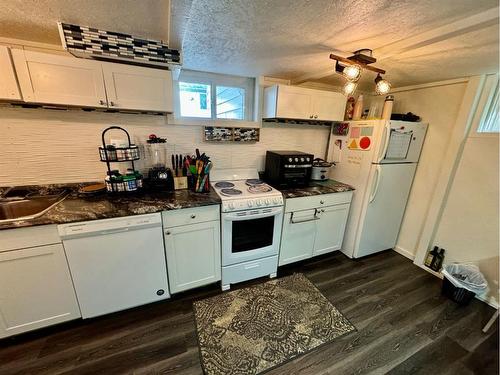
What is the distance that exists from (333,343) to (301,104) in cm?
220

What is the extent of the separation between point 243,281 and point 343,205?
1429mm

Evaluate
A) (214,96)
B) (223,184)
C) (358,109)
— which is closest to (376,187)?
(358,109)

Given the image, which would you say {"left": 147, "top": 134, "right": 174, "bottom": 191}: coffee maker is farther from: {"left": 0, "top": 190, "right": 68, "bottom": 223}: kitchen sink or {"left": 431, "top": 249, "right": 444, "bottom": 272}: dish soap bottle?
{"left": 431, "top": 249, "right": 444, "bottom": 272}: dish soap bottle

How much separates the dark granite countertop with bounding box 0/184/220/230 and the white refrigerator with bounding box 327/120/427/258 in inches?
65.8

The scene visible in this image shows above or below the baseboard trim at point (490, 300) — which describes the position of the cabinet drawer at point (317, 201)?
above

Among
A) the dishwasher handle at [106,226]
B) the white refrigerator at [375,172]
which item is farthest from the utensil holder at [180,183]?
the white refrigerator at [375,172]

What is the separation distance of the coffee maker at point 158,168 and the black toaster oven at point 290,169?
1.10m

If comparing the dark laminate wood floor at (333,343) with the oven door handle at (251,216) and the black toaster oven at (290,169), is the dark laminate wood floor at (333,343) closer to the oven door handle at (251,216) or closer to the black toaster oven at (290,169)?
the oven door handle at (251,216)

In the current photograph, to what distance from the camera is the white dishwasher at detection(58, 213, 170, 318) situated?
1.41 m

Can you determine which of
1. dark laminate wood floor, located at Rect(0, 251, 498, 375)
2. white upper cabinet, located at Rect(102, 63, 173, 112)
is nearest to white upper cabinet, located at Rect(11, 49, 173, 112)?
white upper cabinet, located at Rect(102, 63, 173, 112)

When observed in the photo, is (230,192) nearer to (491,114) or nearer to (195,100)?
(195,100)

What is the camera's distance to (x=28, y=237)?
4.23 feet

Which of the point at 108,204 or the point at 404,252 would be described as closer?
→ the point at 108,204

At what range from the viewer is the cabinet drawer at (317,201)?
2.05m
